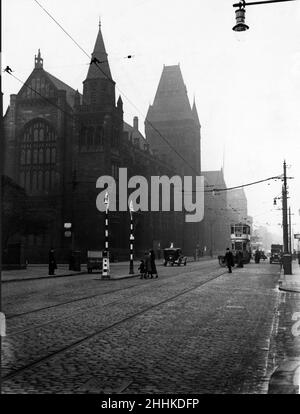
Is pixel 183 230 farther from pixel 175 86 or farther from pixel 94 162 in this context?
pixel 94 162

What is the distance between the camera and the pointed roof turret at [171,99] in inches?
3639

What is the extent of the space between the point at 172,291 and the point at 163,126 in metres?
77.3

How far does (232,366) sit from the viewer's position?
625cm

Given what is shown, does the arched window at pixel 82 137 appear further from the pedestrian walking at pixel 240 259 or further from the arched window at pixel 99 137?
the pedestrian walking at pixel 240 259

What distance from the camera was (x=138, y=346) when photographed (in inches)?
295

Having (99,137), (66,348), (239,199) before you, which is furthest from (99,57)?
(239,199)

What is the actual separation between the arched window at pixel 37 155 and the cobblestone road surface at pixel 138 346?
1495 inches

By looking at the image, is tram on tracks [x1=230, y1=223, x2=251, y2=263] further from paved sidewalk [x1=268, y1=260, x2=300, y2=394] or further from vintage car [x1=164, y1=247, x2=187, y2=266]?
paved sidewalk [x1=268, y1=260, x2=300, y2=394]

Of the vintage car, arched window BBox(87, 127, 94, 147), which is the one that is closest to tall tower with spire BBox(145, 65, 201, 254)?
arched window BBox(87, 127, 94, 147)

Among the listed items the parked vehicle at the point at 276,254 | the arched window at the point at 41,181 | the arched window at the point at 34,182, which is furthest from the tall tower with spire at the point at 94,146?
the parked vehicle at the point at 276,254

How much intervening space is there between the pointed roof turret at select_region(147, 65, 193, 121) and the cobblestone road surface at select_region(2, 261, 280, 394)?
80800 mm

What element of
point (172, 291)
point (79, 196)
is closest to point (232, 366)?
point (172, 291)

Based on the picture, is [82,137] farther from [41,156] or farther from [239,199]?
[239,199]
